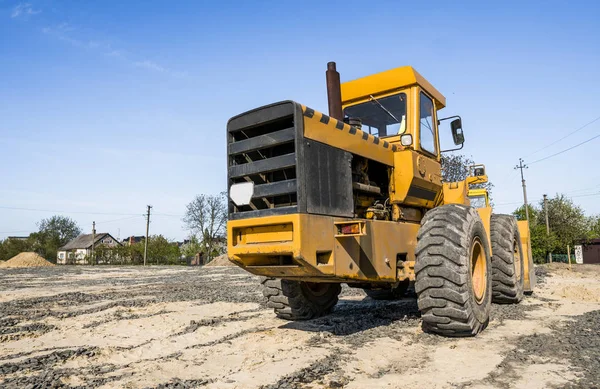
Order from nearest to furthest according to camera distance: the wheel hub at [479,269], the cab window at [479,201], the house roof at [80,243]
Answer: the wheel hub at [479,269] < the cab window at [479,201] < the house roof at [80,243]

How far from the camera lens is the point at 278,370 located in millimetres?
3742

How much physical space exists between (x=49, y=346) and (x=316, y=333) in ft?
10.2

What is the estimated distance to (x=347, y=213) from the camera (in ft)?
15.8

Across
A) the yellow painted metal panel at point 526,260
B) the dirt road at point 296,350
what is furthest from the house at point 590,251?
the dirt road at point 296,350

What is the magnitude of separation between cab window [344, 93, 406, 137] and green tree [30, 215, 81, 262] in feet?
247

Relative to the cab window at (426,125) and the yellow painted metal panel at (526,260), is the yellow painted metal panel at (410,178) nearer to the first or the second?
the cab window at (426,125)

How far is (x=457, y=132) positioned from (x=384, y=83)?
1.59 m

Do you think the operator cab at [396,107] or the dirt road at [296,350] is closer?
the dirt road at [296,350]

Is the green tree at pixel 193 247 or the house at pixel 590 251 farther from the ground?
the green tree at pixel 193 247

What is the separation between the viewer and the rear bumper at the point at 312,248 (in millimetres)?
4305

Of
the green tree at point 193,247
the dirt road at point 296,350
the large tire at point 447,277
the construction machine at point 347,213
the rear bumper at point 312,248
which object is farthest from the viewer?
the green tree at point 193,247

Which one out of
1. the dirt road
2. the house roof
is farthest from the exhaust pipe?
the house roof

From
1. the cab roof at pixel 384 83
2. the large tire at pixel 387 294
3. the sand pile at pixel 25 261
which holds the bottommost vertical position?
the large tire at pixel 387 294

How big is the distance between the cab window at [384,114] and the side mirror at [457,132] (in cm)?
128
